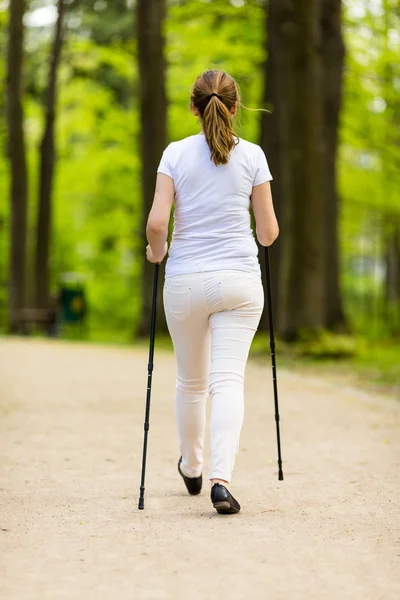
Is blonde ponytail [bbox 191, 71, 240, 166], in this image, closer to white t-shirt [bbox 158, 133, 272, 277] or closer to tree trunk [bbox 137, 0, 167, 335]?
white t-shirt [bbox 158, 133, 272, 277]

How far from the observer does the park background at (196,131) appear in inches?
641

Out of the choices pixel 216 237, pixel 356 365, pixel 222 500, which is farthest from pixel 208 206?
pixel 356 365

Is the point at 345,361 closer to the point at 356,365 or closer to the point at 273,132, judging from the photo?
the point at 356,365

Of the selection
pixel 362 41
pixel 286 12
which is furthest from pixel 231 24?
pixel 286 12

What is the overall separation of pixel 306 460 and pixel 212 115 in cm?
267

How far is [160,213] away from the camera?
5.43m

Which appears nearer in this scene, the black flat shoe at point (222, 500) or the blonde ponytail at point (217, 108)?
the black flat shoe at point (222, 500)

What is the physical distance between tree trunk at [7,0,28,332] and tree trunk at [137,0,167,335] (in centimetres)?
612

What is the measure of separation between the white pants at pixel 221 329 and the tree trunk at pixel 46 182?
2258cm

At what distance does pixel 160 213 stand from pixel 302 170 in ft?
36.1

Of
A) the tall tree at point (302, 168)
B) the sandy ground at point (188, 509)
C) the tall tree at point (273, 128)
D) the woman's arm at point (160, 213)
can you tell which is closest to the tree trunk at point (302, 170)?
the tall tree at point (302, 168)

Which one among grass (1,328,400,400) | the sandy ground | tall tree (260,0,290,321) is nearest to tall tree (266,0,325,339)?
grass (1,328,400,400)

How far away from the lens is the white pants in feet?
17.9

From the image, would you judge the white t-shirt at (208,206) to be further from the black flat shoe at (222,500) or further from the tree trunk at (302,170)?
the tree trunk at (302,170)
